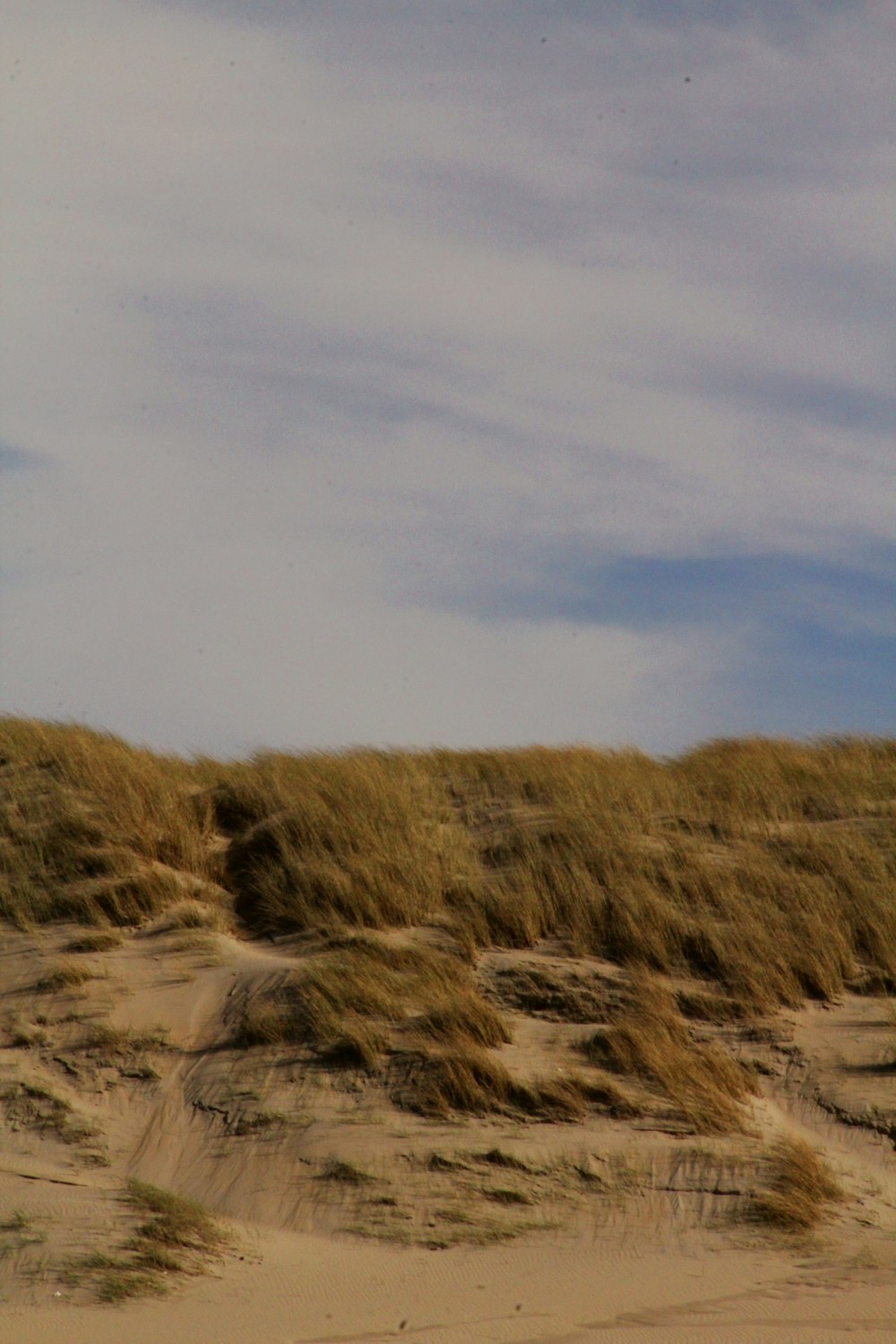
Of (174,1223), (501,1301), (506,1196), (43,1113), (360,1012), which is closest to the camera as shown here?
(501,1301)

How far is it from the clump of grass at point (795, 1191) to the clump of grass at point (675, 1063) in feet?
1.38

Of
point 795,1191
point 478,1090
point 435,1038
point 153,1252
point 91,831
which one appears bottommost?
point 153,1252

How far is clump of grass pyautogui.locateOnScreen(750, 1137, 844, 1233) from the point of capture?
674cm

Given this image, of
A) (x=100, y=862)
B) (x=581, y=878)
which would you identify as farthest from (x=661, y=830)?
(x=100, y=862)

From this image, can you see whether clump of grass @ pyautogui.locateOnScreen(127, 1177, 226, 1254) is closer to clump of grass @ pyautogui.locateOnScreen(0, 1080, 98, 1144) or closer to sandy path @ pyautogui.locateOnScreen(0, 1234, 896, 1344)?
sandy path @ pyautogui.locateOnScreen(0, 1234, 896, 1344)

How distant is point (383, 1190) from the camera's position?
6914 millimetres

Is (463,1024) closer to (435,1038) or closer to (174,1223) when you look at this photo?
(435,1038)

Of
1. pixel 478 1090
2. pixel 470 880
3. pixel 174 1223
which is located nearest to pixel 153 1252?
pixel 174 1223

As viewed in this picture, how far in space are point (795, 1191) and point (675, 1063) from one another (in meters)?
1.11

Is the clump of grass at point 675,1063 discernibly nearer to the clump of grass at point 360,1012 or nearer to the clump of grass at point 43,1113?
the clump of grass at point 360,1012

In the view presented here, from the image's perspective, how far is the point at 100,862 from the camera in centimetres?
950

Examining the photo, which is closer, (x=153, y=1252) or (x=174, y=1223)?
(x=153, y=1252)

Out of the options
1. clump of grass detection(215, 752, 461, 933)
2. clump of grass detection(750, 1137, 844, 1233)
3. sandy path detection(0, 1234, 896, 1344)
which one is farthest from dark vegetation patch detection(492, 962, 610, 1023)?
sandy path detection(0, 1234, 896, 1344)

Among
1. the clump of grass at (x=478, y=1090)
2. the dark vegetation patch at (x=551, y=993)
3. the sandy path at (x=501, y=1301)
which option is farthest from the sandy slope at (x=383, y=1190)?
the dark vegetation patch at (x=551, y=993)
